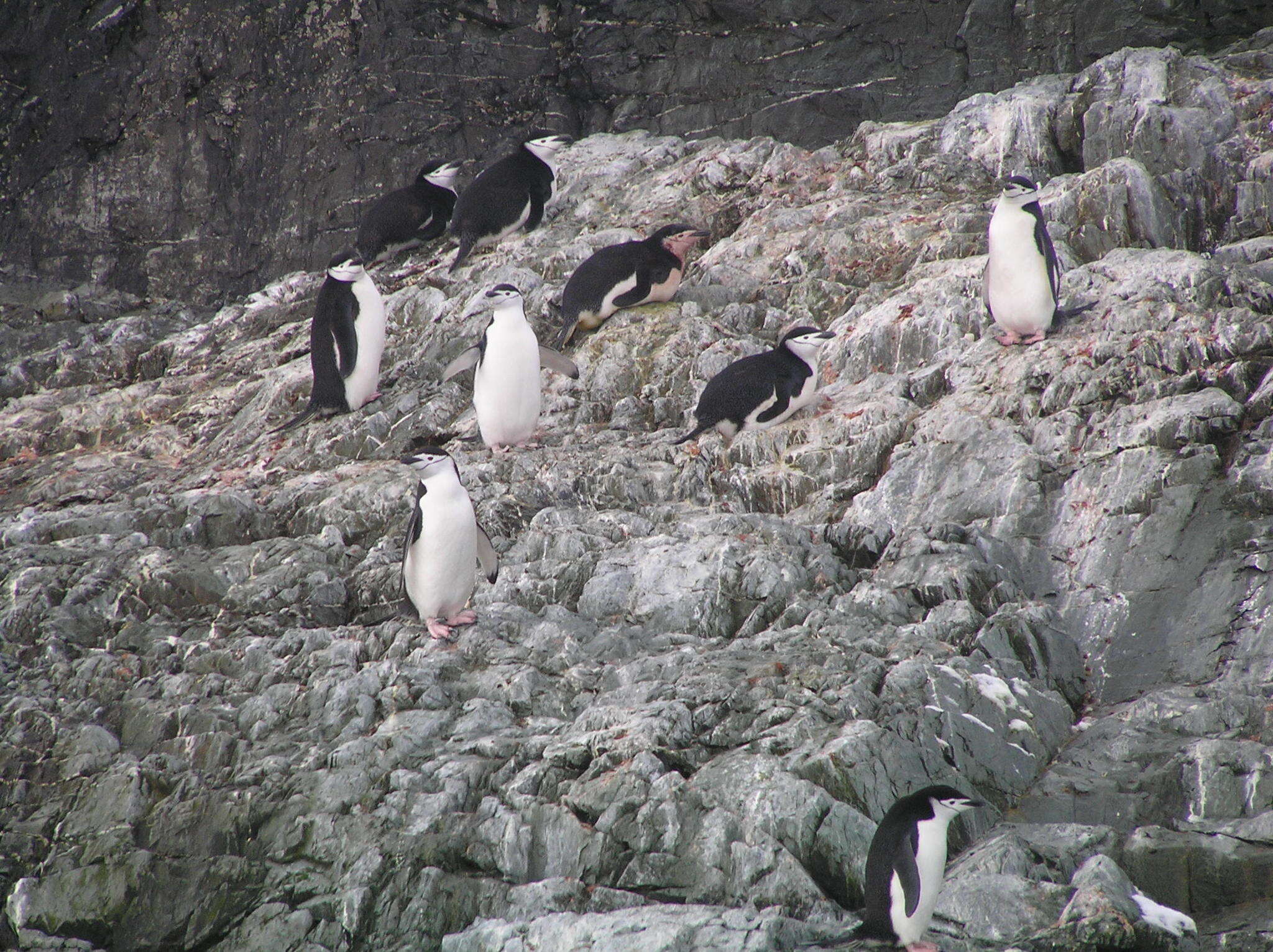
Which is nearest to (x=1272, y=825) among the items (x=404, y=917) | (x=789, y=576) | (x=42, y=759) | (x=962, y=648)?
(x=962, y=648)

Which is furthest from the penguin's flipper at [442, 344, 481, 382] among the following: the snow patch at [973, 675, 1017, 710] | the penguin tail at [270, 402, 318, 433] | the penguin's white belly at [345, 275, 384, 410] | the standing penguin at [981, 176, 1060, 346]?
the snow patch at [973, 675, 1017, 710]

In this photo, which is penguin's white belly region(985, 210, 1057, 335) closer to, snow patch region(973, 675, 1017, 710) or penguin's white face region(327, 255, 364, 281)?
snow patch region(973, 675, 1017, 710)

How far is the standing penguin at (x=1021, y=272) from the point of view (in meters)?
6.59

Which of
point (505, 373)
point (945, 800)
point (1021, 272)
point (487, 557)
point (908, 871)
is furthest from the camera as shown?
point (505, 373)

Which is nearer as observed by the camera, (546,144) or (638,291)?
(638,291)

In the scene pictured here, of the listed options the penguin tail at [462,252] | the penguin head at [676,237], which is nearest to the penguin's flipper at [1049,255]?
the penguin head at [676,237]

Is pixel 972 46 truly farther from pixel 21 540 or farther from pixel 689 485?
pixel 21 540

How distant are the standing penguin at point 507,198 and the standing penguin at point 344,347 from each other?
1.39m

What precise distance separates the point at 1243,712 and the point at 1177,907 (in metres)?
0.97

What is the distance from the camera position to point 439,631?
548 centimetres

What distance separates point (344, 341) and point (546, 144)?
11.1 ft

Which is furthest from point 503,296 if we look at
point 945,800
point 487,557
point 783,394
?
point 945,800

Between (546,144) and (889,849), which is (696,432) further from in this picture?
(546,144)

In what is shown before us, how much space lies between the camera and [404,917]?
157 inches
